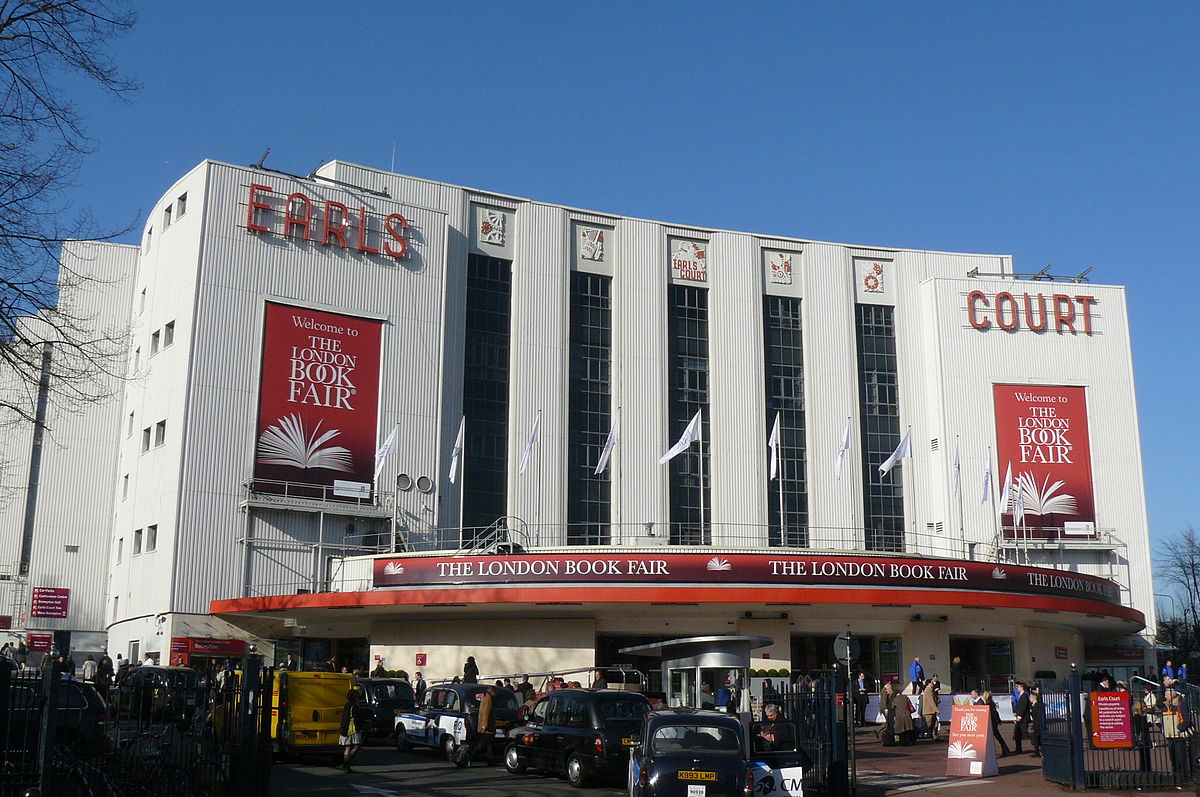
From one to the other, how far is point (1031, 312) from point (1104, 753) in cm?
4165

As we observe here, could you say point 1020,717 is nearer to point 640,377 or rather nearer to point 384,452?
point 384,452

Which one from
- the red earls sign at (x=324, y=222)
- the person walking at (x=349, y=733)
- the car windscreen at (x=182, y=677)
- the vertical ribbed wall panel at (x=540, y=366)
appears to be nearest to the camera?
the person walking at (x=349, y=733)

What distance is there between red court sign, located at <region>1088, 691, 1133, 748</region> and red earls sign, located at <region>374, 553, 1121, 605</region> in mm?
19237

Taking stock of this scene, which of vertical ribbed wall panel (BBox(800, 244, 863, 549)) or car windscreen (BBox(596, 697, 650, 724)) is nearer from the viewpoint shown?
car windscreen (BBox(596, 697, 650, 724))

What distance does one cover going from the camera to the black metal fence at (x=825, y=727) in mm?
21484

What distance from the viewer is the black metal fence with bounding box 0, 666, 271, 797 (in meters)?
13.6

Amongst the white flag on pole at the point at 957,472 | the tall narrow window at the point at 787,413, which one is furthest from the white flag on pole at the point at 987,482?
the tall narrow window at the point at 787,413

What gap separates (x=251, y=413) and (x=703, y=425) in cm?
2152

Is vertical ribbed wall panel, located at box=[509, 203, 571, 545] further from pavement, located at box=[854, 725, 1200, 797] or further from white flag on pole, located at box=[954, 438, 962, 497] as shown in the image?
pavement, located at box=[854, 725, 1200, 797]

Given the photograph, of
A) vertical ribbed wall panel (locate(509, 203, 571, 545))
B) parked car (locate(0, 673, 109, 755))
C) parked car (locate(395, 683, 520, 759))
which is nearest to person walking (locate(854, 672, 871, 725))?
parked car (locate(395, 683, 520, 759))

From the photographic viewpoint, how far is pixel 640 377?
2285 inches

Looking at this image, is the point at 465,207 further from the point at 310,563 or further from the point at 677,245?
the point at 310,563

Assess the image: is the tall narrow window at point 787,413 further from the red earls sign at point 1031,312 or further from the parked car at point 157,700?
the parked car at point 157,700

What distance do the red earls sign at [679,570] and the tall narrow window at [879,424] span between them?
52.2 feet
